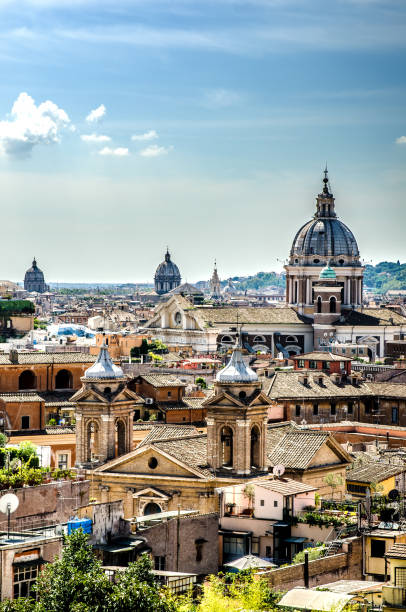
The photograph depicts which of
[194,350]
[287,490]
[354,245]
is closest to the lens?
[287,490]

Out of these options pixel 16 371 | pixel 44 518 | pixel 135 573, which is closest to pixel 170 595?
pixel 135 573

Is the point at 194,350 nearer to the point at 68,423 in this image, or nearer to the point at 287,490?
the point at 68,423

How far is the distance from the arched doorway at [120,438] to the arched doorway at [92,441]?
55 centimetres

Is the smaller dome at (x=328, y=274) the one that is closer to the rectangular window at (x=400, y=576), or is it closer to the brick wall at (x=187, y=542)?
the brick wall at (x=187, y=542)

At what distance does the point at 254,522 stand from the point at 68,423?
18.6 metres

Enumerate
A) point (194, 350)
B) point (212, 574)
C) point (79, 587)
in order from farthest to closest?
1. point (194, 350)
2. point (212, 574)
3. point (79, 587)

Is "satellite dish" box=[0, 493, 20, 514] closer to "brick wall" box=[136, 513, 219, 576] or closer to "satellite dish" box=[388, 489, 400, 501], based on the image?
"brick wall" box=[136, 513, 219, 576]

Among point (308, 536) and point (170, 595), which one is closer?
point (170, 595)

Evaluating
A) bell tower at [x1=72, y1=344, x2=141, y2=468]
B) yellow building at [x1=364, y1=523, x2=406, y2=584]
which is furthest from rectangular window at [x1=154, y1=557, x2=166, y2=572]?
bell tower at [x1=72, y1=344, x2=141, y2=468]

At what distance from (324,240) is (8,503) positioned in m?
73.3

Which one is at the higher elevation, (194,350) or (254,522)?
(194,350)

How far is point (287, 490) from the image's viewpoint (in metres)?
31.0

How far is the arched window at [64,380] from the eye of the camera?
5231cm

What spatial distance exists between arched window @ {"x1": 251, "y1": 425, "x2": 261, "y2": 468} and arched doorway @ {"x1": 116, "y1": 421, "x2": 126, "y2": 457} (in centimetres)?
362
